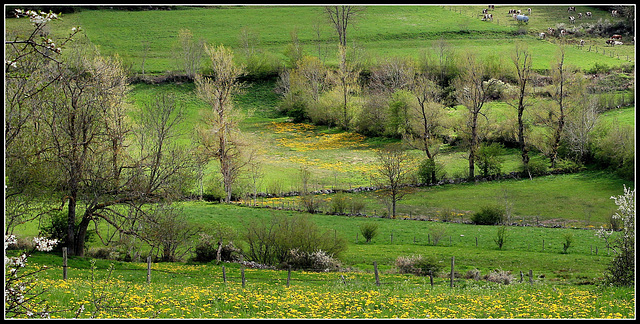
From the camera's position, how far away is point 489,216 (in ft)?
148

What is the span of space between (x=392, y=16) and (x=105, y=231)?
103m

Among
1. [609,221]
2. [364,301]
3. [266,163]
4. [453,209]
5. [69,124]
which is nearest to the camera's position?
[364,301]

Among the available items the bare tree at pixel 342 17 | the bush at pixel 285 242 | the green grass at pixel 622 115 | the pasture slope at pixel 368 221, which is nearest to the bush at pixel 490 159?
the pasture slope at pixel 368 221

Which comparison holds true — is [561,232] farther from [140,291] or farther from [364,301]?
[140,291]

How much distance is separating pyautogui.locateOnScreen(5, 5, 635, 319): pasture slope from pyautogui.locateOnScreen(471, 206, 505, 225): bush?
1.58m

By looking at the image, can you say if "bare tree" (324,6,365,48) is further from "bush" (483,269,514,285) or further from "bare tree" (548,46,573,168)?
"bush" (483,269,514,285)

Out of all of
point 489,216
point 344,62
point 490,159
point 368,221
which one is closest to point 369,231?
point 368,221

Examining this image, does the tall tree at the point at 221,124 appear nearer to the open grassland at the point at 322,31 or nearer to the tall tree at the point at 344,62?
the tall tree at the point at 344,62

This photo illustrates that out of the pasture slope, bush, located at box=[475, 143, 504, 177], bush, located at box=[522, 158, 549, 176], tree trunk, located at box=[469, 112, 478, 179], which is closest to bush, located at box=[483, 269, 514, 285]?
the pasture slope

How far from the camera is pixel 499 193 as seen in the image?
53.9m

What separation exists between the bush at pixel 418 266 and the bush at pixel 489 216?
17.0 meters

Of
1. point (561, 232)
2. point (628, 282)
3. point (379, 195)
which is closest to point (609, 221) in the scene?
point (561, 232)

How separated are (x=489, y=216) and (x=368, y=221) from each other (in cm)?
1038

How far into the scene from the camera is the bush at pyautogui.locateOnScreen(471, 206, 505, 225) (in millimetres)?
45031
